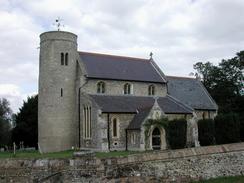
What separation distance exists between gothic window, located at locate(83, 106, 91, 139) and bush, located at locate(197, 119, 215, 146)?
11968 mm

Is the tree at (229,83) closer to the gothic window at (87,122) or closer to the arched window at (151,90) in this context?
the arched window at (151,90)

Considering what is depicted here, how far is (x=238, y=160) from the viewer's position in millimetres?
18500

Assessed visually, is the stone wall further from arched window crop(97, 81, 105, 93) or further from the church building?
arched window crop(97, 81, 105, 93)

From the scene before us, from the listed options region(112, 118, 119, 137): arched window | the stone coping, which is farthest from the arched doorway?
the stone coping

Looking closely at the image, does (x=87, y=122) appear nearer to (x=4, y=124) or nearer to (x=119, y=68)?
(x=119, y=68)

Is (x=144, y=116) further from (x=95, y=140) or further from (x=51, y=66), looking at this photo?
(x=51, y=66)

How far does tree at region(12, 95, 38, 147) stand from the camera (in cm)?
5844

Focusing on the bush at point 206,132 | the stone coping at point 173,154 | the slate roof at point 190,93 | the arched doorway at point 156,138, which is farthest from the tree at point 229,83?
the stone coping at point 173,154

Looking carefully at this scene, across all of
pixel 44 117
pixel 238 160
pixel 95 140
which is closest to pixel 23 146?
pixel 44 117

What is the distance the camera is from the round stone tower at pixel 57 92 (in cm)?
3912

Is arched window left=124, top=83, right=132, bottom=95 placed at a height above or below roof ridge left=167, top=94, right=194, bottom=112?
above

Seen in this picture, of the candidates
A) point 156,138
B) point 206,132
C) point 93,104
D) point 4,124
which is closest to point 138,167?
point 93,104

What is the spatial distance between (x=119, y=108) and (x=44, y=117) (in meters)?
8.27

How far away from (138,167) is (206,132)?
973 inches
